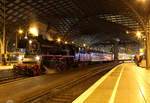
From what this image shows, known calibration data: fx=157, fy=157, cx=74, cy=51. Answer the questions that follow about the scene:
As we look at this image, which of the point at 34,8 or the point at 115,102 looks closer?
the point at 115,102

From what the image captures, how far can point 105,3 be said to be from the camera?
4469 centimetres

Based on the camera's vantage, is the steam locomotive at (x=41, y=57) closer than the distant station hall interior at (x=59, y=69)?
No

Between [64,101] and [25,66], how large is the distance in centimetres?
822

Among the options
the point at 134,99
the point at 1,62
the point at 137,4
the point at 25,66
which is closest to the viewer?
the point at 134,99

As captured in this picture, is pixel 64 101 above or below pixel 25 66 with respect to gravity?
below

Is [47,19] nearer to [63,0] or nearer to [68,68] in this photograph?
[63,0]

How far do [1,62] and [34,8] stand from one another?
23.2 m

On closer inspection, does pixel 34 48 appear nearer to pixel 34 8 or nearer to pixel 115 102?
pixel 115 102

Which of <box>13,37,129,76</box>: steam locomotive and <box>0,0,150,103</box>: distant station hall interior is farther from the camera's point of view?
<box>13,37,129,76</box>: steam locomotive

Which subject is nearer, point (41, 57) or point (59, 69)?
point (41, 57)

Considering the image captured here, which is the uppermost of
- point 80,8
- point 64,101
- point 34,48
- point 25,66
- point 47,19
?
point 80,8

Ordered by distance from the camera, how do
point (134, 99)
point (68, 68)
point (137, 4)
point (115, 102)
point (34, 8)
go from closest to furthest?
point (115, 102) < point (134, 99) < point (68, 68) < point (137, 4) < point (34, 8)

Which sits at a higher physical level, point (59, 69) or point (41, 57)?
point (41, 57)

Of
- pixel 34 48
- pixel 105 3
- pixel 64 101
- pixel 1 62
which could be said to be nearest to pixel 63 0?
pixel 105 3
